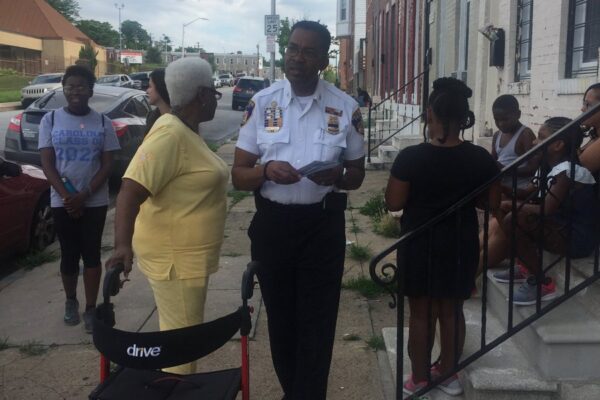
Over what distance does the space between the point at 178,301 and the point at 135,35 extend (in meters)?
138

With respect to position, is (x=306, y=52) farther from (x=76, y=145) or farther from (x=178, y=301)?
(x=76, y=145)

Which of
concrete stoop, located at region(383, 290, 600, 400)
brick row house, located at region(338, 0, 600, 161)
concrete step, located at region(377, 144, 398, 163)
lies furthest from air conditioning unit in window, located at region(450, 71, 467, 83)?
concrete stoop, located at region(383, 290, 600, 400)

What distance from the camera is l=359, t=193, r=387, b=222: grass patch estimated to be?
8141 mm

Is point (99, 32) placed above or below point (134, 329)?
above

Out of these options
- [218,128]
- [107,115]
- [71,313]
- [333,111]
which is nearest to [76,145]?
[71,313]

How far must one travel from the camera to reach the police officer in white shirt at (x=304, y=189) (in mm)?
3008

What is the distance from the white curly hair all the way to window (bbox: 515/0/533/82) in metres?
4.81

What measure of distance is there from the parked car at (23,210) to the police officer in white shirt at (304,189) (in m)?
3.55

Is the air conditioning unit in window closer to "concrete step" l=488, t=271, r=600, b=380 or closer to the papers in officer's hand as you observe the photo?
"concrete step" l=488, t=271, r=600, b=380

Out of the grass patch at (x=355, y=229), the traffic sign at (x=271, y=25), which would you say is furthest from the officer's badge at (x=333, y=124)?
the traffic sign at (x=271, y=25)

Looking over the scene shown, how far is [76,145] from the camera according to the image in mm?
4590

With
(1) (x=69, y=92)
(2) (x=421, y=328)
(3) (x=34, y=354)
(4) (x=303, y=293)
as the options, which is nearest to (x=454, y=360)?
(2) (x=421, y=328)

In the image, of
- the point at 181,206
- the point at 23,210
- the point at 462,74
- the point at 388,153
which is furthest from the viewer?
the point at 388,153

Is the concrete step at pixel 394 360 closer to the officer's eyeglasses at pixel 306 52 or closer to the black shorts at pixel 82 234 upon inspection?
the officer's eyeglasses at pixel 306 52
